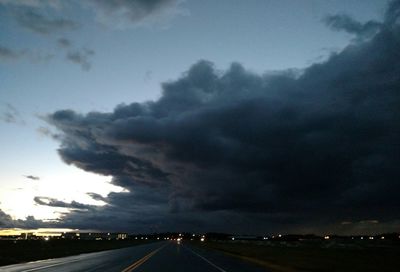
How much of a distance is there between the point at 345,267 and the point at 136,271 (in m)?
13.0

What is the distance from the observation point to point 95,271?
33.6 m

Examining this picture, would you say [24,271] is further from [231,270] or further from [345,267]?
[345,267]

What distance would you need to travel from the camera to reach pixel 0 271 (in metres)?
35.1

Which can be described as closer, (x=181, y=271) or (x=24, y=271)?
(x=181, y=271)

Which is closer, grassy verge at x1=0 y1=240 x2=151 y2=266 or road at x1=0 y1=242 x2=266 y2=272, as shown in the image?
road at x1=0 y1=242 x2=266 y2=272

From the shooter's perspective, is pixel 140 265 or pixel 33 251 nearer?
pixel 140 265

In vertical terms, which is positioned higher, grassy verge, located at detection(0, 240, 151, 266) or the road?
grassy verge, located at detection(0, 240, 151, 266)

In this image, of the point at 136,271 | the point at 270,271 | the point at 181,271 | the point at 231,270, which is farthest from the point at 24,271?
the point at 270,271

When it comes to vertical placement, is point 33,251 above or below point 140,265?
above

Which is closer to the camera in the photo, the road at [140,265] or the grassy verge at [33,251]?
the road at [140,265]

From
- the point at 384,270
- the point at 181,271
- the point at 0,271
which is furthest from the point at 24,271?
the point at 384,270

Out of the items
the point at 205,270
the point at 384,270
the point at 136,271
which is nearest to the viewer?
the point at 384,270

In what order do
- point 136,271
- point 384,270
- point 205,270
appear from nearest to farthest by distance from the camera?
point 384,270, point 136,271, point 205,270

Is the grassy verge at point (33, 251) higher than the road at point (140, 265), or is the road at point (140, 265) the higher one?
the grassy verge at point (33, 251)
